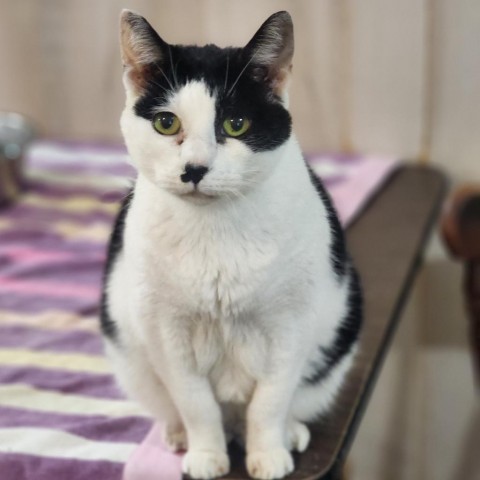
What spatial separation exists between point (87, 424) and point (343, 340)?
0.88 feet

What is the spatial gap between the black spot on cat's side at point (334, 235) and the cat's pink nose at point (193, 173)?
6.1 inches

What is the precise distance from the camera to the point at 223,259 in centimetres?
63

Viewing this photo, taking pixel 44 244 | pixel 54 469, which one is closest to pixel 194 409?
pixel 54 469

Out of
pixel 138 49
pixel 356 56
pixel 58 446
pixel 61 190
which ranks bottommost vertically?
pixel 61 190

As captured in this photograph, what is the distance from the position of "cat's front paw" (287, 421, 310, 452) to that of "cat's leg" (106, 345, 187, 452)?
0.10m

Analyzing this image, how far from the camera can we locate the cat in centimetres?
58

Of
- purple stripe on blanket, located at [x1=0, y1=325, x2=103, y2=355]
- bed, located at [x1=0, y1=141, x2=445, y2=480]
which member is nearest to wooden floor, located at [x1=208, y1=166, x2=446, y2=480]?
bed, located at [x1=0, y1=141, x2=445, y2=480]

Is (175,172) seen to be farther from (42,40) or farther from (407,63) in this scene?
(42,40)

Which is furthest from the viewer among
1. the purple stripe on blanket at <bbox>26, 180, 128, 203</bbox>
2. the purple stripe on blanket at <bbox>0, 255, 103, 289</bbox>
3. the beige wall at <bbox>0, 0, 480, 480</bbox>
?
the purple stripe on blanket at <bbox>26, 180, 128, 203</bbox>

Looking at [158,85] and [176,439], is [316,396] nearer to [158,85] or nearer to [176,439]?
[176,439]

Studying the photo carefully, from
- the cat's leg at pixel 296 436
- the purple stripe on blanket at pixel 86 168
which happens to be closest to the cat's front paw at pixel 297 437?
the cat's leg at pixel 296 436

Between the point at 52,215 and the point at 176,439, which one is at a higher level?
the point at 176,439

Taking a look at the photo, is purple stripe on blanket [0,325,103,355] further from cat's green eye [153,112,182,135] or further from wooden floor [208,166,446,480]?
cat's green eye [153,112,182,135]

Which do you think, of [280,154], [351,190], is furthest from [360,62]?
[280,154]
